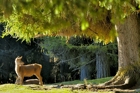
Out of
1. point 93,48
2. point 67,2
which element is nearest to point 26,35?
point 67,2

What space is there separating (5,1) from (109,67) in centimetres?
1829

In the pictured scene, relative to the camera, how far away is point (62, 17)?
497cm

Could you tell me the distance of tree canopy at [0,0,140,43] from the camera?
2680mm

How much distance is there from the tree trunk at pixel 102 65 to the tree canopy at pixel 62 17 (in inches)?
357

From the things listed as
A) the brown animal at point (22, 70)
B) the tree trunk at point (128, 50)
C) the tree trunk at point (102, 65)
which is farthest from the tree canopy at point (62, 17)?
the tree trunk at point (102, 65)

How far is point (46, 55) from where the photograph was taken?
21938 millimetres

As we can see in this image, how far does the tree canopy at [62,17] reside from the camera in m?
2.68

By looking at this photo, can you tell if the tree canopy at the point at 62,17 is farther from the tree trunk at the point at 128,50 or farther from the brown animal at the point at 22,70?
the brown animal at the point at 22,70

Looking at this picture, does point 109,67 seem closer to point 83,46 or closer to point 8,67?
point 83,46

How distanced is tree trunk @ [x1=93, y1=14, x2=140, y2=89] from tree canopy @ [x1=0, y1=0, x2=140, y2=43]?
521mm

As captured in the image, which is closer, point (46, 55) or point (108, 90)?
point (108, 90)

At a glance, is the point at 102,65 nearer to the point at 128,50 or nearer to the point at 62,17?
the point at 128,50

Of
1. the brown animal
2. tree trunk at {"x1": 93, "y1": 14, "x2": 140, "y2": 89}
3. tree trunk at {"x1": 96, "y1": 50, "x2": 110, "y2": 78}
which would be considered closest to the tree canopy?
tree trunk at {"x1": 93, "y1": 14, "x2": 140, "y2": 89}

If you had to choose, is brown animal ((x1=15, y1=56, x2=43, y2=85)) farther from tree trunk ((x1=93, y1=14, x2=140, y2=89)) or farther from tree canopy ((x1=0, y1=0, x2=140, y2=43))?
tree trunk ((x1=93, y1=14, x2=140, y2=89))
